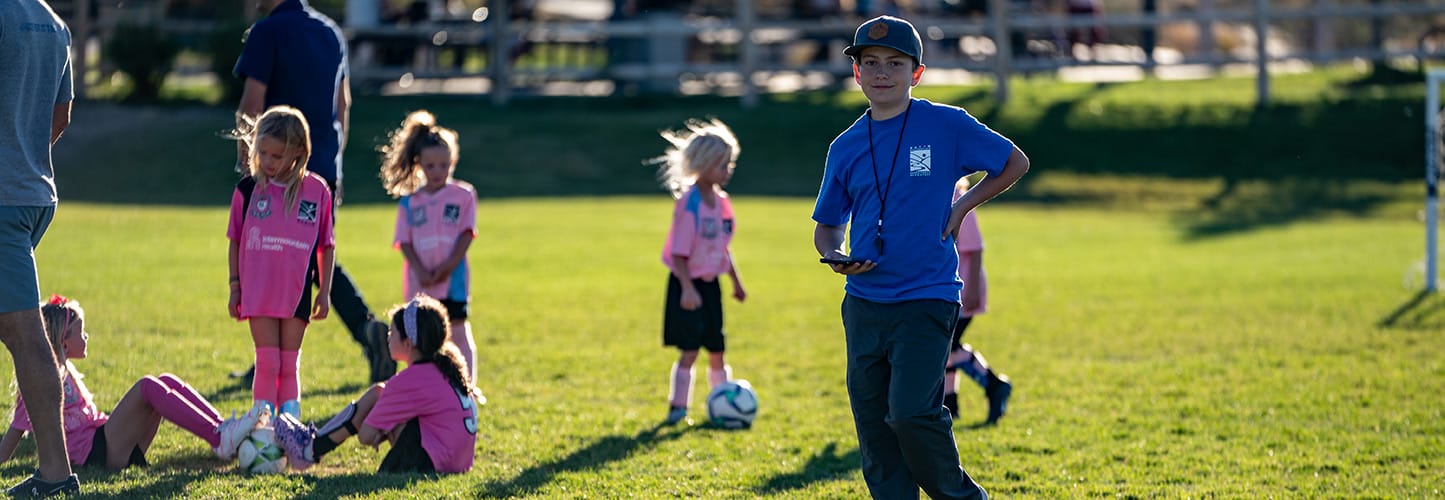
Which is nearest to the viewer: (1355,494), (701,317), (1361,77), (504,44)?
(1355,494)

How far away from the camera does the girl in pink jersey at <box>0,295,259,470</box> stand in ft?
19.4

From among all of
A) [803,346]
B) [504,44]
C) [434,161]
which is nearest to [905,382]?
[434,161]

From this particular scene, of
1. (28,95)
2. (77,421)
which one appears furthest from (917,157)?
(77,421)

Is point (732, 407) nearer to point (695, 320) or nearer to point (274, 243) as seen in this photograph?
point (695, 320)

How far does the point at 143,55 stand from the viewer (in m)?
26.2

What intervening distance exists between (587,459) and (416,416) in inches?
31.5

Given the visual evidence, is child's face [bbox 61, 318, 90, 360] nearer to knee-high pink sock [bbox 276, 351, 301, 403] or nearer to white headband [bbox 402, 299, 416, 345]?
knee-high pink sock [bbox 276, 351, 301, 403]

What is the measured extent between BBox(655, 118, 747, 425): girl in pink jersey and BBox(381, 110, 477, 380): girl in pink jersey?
3.27ft

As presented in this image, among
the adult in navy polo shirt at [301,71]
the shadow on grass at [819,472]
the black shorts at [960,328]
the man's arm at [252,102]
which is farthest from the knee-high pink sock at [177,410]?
the black shorts at [960,328]

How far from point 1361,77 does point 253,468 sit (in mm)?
27776

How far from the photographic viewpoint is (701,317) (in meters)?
7.58

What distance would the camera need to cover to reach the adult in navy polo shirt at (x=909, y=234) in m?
4.85

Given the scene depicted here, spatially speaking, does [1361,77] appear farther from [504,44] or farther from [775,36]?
[504,44]

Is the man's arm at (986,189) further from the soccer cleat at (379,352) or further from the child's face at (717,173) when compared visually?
the soccer cleat at (379,352)
